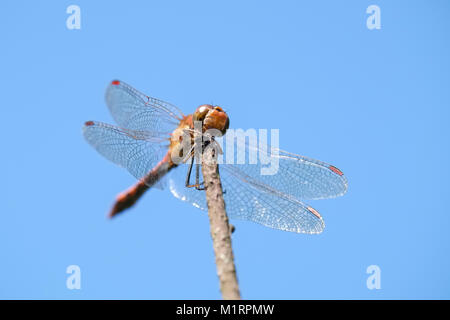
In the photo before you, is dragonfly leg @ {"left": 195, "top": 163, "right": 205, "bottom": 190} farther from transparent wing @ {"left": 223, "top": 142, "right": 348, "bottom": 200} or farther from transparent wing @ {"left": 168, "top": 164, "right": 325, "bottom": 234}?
transparent wing @ {"left": 223, "top": 142, "right": 348, "bottom": 200}

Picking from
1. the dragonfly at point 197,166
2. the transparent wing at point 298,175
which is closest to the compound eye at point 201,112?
the dragonfly at point 197,166

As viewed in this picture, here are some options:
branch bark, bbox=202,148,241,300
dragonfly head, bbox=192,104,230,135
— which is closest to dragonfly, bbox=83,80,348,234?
dragonfly head, bbox=192,104,230,135

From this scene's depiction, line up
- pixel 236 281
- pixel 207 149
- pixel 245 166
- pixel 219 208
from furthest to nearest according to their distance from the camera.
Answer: pixel 245 166 → pixel 207 149 → pixel 219 208 → pixel 236 281

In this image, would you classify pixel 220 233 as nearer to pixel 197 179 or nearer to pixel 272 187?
pixel 197 179
